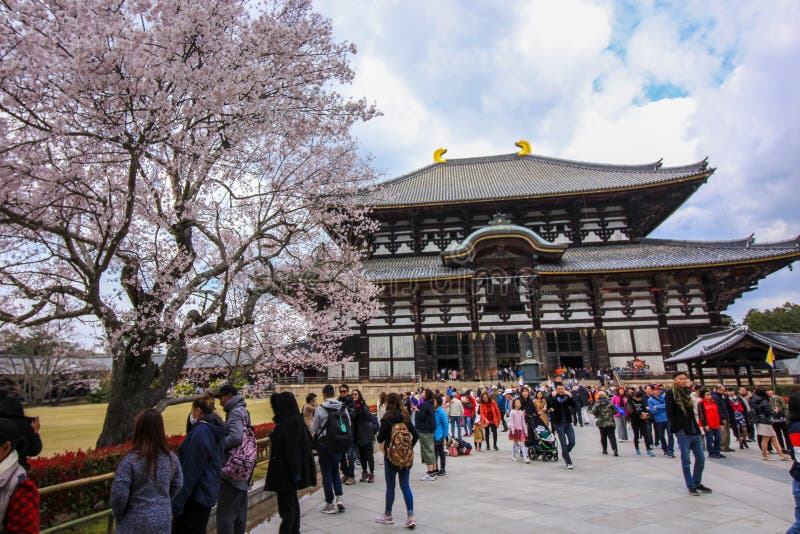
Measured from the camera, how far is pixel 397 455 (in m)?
5.93

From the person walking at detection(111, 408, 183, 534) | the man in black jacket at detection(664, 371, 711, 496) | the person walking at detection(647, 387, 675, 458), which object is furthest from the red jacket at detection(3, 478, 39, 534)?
the person walking at detection(647, 387, 675, 458)

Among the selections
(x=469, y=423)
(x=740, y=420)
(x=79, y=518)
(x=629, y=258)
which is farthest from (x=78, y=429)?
(x=629, y=258)

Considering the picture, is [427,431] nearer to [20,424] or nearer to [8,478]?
[20,424]

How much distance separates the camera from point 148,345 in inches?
320

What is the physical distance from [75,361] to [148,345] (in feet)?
117

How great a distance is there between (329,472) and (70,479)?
3.70 metres

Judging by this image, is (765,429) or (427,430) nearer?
(427,430)

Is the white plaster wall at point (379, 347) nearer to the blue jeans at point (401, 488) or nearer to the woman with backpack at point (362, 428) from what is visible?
the woman with backpack at point (362, 428)

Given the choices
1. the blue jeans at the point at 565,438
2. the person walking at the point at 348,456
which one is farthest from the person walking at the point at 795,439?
the person walking at the point at 348,456

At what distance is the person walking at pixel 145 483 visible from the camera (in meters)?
3.27

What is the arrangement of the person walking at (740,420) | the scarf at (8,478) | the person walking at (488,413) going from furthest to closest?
the person walking at (488,413) < the person walking at (740,420) < the scarf at (8,478)

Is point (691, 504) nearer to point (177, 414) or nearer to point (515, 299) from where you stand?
point (515, 299)

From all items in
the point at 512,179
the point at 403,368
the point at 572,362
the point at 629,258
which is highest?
the point at 512,179

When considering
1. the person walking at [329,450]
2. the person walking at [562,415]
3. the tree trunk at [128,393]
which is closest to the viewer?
the person walking at [329,450]
